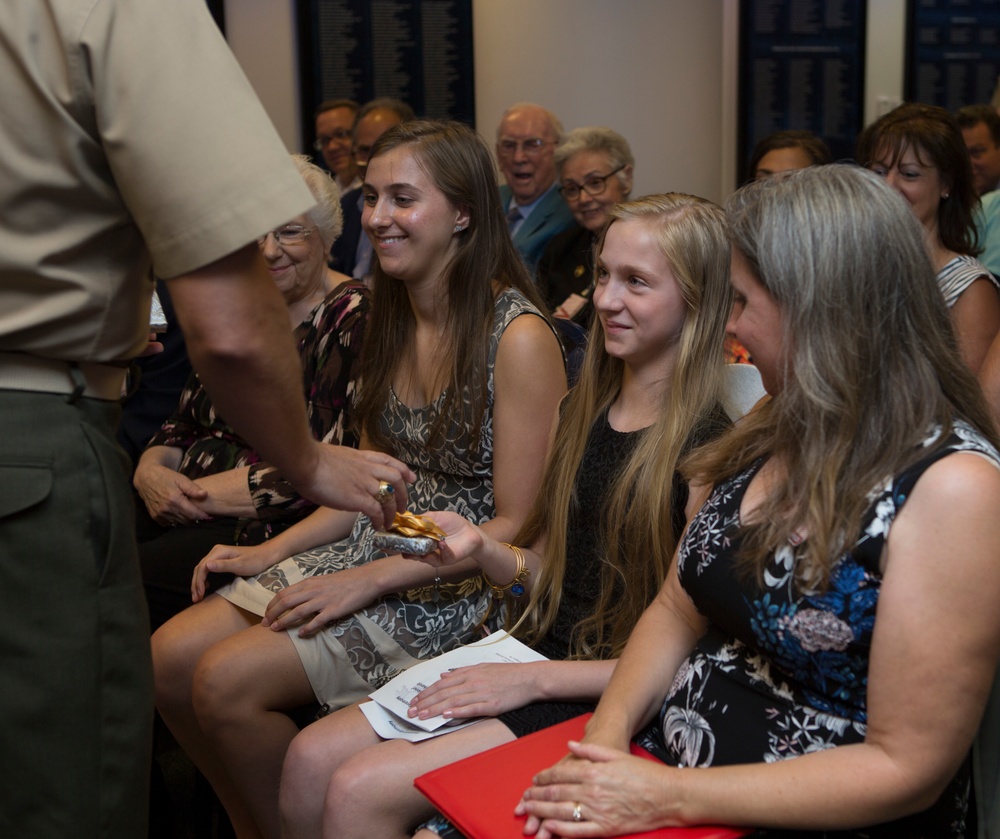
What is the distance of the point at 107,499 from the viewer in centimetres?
128

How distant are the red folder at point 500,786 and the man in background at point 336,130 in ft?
14.7

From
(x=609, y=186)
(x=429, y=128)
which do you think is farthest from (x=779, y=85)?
(x=429, y=128)

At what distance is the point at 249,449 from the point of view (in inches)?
113

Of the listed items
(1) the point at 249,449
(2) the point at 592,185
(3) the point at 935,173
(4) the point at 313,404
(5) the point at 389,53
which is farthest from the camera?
(5) the point at 389,53

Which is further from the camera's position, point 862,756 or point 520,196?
point 520,196

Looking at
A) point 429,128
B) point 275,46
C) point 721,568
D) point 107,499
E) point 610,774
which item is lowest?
point 610,774

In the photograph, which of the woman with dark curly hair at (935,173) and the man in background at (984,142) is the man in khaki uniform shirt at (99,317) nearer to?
the woman with dark curly hair at (935,173)

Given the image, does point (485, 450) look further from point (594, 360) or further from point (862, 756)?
point (862, 756)

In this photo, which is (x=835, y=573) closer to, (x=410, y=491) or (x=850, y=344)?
(x=850, y=344)

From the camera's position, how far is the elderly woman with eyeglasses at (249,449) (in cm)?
270

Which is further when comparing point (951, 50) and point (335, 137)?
point (335, 137)

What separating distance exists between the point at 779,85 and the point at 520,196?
1409 mm

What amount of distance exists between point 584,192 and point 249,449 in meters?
2.31

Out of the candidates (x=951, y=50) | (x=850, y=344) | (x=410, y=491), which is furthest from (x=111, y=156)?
(x=951, y=50)
